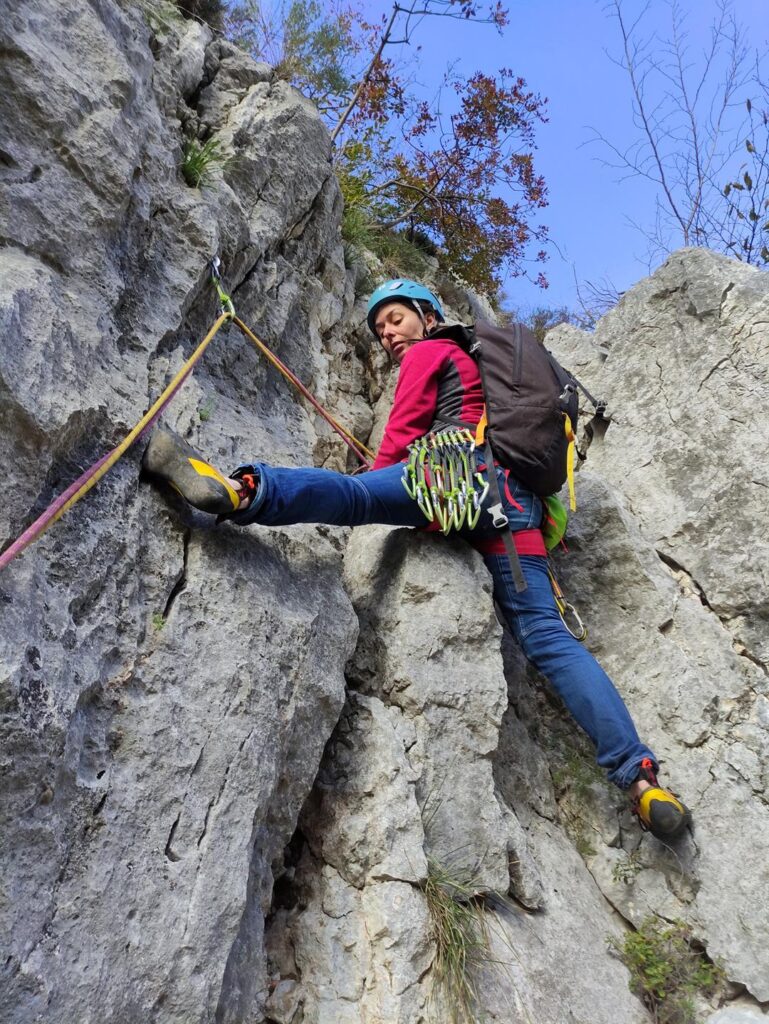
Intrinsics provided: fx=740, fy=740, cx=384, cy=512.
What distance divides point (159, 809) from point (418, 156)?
7.84 meters

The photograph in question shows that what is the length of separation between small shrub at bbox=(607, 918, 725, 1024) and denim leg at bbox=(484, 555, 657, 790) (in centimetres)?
73

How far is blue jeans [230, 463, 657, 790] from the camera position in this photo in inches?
131

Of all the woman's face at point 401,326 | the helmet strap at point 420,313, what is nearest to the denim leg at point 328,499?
the woman's face at point 401,326

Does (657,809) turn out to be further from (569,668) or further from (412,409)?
(412,409)

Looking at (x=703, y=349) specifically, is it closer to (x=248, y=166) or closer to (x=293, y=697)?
(x=248, y=166)

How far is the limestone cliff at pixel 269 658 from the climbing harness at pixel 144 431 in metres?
0.08

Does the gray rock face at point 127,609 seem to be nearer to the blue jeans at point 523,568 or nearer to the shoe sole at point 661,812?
the blue jeans at point 523,568

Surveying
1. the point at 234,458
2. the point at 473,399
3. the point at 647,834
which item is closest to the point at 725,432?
the point at 473,399

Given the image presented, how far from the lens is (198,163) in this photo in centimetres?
436

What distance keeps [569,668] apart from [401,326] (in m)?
2.38

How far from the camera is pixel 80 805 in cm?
238

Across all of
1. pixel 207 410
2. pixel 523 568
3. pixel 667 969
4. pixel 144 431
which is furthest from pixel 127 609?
pixel 667 969

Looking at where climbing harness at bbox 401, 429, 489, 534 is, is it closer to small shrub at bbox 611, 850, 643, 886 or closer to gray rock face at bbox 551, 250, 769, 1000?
gray rock face at bbox 551, 250, 769, 1000

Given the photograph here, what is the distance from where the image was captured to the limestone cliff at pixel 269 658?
7.93ft
